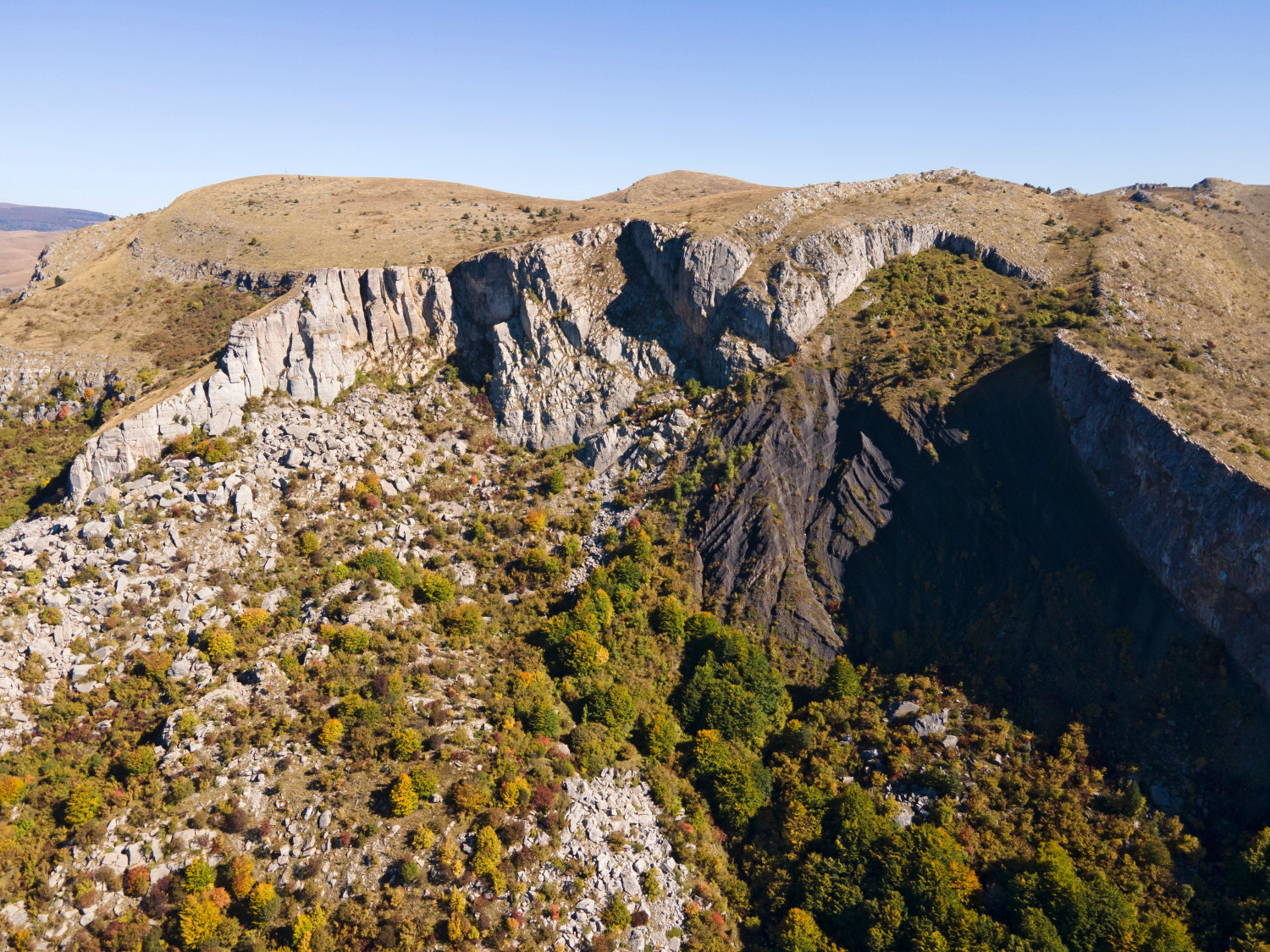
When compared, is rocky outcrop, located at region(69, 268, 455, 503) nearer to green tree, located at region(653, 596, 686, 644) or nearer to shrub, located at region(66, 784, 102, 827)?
shrub, located at region(66, 784, 102, 827)

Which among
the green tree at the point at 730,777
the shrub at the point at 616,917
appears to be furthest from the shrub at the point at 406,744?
the green tree at the point at 730,777

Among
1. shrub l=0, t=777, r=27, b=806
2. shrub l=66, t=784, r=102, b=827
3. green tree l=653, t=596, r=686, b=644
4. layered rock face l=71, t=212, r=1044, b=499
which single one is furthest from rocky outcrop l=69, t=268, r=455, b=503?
green tree l=653, t=596, r=686, b=644

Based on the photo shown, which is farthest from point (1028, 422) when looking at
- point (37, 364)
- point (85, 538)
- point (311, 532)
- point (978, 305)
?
point (37, 364)

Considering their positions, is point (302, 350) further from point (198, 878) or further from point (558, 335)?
point (198, 878)

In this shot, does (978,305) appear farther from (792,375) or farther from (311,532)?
(311,532)

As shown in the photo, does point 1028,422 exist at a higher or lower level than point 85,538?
higher

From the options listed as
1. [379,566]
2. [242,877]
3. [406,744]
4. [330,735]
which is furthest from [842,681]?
[242,877]
